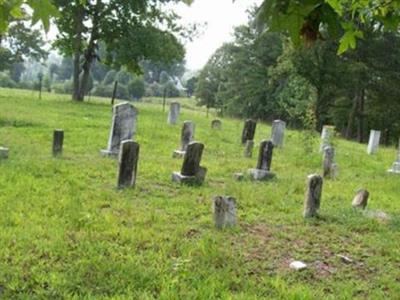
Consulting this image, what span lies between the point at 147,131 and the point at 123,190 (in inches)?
367

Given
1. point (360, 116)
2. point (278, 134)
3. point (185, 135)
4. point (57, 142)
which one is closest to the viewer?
point (57, 142)

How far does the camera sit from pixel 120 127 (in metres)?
12.6

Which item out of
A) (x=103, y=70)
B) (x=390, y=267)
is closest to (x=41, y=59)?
(x=103, y=70)

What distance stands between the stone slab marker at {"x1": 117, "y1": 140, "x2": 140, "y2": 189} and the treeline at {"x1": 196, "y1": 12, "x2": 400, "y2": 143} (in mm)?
14516

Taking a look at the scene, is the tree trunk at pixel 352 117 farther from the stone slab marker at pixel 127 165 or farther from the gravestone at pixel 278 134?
the stone slab marker at pixel 127 165

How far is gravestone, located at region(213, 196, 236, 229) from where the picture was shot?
6.79 meters

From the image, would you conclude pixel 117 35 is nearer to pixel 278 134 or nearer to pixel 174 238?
pixel 278 134

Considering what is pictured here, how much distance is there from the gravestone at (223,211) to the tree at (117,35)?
74.7ft

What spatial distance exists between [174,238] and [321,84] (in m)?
27.3

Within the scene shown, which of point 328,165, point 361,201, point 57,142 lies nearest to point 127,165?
point 57,142

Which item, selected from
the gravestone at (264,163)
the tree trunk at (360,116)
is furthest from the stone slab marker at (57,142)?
the tree trunk at (360,116)

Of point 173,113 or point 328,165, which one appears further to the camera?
point 173,113

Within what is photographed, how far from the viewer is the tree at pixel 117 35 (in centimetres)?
2883

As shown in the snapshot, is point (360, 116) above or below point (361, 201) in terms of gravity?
above
